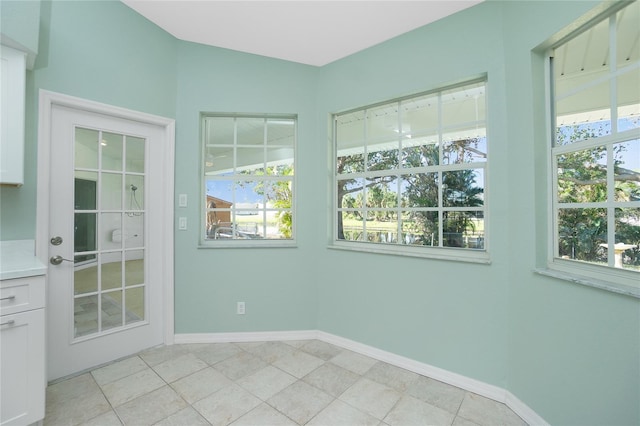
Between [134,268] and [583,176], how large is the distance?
3.31m

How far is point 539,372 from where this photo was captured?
1.60m

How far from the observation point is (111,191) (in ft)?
7.55

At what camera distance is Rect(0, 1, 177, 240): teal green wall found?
1.82 m

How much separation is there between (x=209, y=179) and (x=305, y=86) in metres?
1.35

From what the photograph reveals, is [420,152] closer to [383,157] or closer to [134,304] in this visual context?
[383,157]

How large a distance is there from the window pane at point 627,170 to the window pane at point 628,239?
0.08m

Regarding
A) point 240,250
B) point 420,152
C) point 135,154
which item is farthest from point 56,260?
point 420,152

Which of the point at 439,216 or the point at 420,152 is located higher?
the point at 420,152

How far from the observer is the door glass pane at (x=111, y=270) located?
89.2 inches

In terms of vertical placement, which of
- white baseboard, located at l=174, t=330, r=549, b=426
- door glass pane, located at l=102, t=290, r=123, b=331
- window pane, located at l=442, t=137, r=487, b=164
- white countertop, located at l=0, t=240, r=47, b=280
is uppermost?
window pane, located at l=442, t=137, r=487, b=164

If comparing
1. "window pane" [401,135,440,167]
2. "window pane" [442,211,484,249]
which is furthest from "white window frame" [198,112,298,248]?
"window pane" [442,211,484,249]

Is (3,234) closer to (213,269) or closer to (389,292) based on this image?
(213,269)

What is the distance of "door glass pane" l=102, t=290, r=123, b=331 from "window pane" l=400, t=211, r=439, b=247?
2498 millimetres

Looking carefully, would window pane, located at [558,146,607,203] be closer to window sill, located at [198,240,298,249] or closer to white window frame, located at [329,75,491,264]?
white window frame, located at [329,75,491,264]
